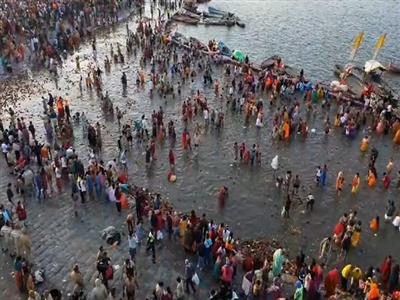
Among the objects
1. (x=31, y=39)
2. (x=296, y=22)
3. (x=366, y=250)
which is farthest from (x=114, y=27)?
(x=366, y=250)

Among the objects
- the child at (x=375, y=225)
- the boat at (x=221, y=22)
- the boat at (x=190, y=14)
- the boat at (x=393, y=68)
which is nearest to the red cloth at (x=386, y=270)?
the child at (x=375, y=225)

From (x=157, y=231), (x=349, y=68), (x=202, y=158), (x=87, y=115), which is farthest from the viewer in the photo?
(x=349, y=68)

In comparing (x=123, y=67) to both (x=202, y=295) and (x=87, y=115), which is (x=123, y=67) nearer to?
(x=87, y=115)

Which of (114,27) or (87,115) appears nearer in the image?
(87,115)

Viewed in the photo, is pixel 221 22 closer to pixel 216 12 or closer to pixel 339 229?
pixel 216 12

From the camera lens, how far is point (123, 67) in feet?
131

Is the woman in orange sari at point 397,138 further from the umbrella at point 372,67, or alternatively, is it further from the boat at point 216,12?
the boat at point 216,12

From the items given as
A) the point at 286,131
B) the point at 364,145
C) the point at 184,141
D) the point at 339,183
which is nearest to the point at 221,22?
the point at 286,131

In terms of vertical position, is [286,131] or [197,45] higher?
[197,45]

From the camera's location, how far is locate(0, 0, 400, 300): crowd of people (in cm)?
1866

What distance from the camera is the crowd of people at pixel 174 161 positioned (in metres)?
18.7

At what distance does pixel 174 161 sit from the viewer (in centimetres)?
2706

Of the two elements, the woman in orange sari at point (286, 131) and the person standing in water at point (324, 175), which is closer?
the person standing in water at point (324, 175)

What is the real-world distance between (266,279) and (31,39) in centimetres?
3111
